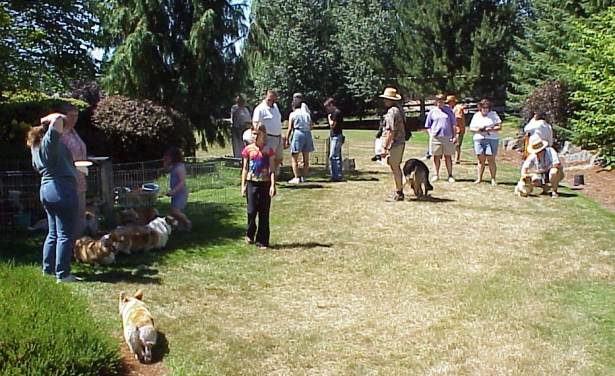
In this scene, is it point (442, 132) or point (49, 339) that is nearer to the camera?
point (49, 339)

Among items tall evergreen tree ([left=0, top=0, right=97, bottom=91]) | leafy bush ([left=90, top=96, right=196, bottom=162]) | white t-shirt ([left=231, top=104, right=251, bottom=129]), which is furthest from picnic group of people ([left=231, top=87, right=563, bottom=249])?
tall evergreen tree ([left=0, top=0, right=97, bottom=91])

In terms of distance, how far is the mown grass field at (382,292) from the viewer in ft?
17.2

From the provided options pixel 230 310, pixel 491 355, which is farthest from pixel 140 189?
pixel 491 355

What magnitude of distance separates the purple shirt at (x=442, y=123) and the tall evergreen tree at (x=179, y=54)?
5.84m

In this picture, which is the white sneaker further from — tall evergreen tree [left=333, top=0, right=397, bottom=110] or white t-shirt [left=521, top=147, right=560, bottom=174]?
tall evergreen tree [left=333, top=0, right=397, bottom=110]

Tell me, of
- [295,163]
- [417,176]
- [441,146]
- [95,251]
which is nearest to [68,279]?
[95,251]

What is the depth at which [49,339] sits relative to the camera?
182 inches

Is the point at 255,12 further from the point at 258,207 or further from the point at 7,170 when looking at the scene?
the point at 258,207

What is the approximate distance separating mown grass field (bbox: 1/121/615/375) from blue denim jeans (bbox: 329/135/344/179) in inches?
119

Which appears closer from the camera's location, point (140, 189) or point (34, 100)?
point (140, 189)

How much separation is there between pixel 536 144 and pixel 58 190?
8.79 meters

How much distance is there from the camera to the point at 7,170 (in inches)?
396

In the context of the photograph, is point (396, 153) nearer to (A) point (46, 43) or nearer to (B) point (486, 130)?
(B) point (486, 130)

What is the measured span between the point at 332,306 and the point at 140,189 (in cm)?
475
